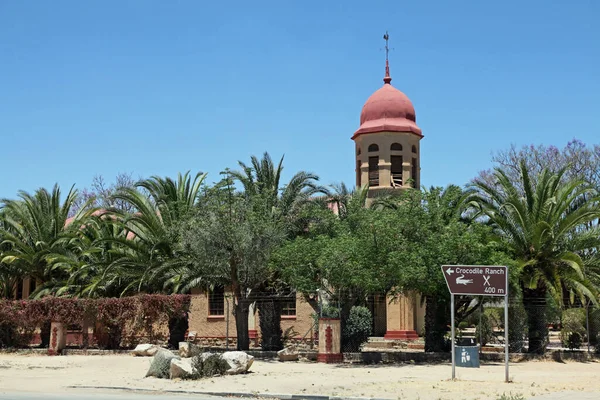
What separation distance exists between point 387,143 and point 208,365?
73.5 ft

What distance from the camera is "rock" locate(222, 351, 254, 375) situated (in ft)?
69.6

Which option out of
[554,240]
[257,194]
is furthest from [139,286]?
[554,240]

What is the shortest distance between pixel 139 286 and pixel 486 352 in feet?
45.2

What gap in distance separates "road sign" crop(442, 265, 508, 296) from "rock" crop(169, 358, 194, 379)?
718 centimetres

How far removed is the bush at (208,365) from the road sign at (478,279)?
21.9 ft

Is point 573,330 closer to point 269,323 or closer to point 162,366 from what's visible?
point 269,323

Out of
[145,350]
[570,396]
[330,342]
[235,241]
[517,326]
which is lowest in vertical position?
[145,350]

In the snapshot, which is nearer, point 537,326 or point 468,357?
point 468,357

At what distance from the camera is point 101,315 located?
99.9 ft

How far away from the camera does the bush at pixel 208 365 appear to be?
66.9ft

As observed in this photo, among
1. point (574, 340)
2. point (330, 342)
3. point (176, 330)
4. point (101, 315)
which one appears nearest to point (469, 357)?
point (330, 342)

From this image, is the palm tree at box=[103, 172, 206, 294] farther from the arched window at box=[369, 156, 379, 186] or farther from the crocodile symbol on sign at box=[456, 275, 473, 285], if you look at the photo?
the crocodile symbol on sign at box=[456, 275, 473, 285]

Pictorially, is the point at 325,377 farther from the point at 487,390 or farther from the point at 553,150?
the point at 553,150

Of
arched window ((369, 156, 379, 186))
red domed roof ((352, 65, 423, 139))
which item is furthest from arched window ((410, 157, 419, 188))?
arched window ((369, 156, 379, 186))
